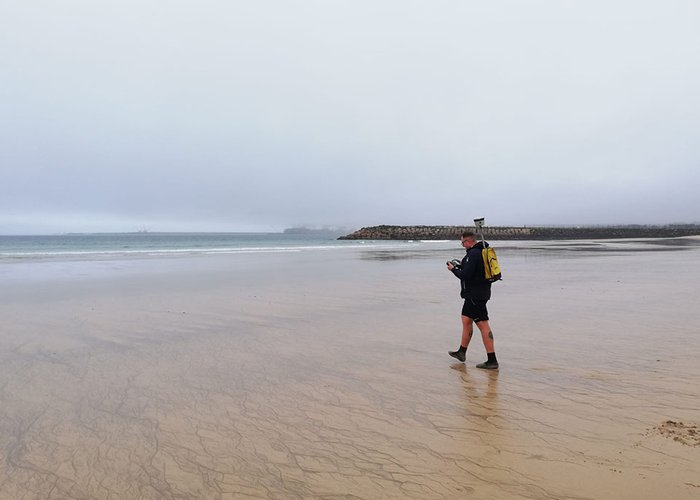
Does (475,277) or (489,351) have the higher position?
(475,277)

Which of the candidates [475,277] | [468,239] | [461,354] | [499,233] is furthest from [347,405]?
[499,233]

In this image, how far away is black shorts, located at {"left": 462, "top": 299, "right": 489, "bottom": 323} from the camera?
662 cm

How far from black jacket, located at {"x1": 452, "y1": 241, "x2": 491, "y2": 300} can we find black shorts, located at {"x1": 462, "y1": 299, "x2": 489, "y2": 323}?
0.08 m

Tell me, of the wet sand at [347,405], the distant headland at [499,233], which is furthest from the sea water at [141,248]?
the wet sand at [347,405]

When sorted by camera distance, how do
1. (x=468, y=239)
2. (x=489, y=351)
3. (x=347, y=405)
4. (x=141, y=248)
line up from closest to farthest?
(x=347, y=405), (x=489, y=351), (x=468, y=239), (x=141, y=248)

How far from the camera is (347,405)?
520 cm

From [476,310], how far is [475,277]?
1.63 ft

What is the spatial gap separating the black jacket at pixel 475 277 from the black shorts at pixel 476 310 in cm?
8

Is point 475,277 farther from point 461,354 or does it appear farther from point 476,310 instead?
point 461,354

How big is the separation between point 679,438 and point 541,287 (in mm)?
11610

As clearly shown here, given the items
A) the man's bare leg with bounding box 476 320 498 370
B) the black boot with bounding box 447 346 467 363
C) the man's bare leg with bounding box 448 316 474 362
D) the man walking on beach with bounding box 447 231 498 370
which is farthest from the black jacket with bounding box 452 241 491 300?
the black boot with bounding box 447 346 467 363

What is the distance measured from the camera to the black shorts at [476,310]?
261 inches

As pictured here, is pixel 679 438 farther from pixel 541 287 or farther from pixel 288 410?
pixel 541 287

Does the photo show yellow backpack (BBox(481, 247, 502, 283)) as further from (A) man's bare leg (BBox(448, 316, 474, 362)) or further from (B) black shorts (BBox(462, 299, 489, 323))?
(A) man's bare leg (BBox(448, 316, 474, 362))
